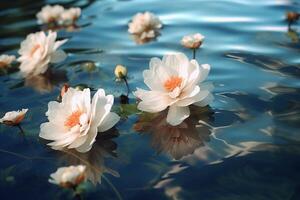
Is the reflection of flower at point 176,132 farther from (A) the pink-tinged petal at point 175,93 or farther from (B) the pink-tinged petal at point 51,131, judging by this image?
(B) the pink-tinged petal at point 51,131

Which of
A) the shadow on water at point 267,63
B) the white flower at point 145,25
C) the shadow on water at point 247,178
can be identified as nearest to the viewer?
the shadow on water at point 247,178

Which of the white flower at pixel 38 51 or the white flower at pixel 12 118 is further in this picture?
the white flower at pixel 38 51

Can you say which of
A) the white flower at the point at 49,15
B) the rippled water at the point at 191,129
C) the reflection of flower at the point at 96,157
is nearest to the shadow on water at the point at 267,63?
the rippled water at the point at 191,129

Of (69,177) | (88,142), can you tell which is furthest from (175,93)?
(69,177)

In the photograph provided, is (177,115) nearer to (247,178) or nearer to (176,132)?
(176,132)

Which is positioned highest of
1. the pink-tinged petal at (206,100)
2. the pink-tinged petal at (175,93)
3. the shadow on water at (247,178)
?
the pink-tinged petal at (175,93)

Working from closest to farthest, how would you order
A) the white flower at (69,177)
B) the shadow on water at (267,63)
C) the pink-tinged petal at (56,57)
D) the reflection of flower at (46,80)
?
the white flower at (69,177)
the shadow on water at (267,63)
the reflection of flower at (46,80)
the pink-tinged petal at (56,57)

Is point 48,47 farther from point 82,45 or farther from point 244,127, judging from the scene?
point 244,127
